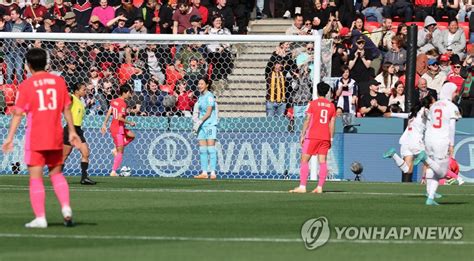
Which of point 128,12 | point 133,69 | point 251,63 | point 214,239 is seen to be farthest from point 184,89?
point 214,239

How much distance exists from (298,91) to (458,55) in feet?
16.1

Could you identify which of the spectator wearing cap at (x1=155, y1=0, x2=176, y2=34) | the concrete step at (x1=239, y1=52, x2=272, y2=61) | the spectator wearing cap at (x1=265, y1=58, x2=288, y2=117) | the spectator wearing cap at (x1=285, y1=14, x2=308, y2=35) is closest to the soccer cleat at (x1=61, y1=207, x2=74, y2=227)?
the spectator wearing cap at (x1=265, y1=58, x2=288, y2=117)

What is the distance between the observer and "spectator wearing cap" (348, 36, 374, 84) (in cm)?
3119

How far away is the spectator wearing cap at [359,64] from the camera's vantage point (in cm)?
3119

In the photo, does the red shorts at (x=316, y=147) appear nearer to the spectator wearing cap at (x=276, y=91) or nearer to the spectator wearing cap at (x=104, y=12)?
the spectator wearing cap at (x=276, y=91)

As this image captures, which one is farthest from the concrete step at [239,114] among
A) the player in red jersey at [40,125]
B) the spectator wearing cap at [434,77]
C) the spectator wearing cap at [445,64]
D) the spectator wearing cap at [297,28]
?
the player in red jersey at [40,125]

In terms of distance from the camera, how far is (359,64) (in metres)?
31.3

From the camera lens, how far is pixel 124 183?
966 inches

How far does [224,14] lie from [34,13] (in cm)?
496

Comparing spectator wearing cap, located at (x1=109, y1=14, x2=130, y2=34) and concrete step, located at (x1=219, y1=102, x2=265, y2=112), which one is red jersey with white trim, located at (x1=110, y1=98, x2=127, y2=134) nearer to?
concrete step, located at (x1=219, y1=102, x2=265, y2=112)

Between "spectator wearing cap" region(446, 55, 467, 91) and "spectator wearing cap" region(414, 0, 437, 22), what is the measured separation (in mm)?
2825

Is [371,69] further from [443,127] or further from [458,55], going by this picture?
[443,127]

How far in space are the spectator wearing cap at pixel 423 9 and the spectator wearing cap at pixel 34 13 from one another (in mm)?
9695

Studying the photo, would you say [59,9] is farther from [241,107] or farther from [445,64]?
[445,64]
